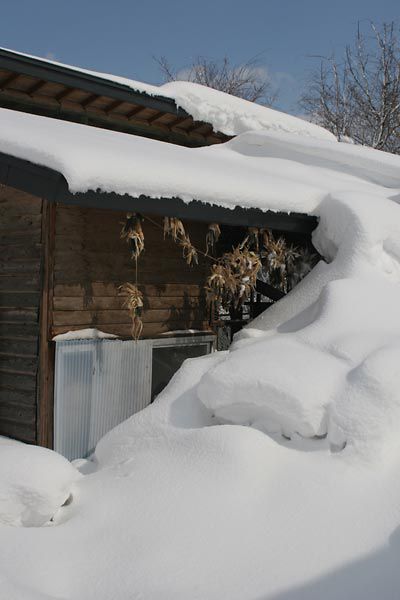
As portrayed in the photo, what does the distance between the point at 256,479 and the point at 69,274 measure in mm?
2391

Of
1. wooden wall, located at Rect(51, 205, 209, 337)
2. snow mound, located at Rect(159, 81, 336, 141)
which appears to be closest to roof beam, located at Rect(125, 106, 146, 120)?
snow mound, located at Rect(159, 81, 336, 141)

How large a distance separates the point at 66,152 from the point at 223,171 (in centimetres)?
177

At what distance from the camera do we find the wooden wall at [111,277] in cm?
519

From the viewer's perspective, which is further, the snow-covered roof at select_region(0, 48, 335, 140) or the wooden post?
the snow-covered roof at select_region(0, 48, 335, 140)

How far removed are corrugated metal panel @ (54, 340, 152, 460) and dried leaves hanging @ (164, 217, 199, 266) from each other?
927mm

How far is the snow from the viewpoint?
5078 millimetres

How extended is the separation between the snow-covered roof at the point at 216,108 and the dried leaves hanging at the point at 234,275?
11.0 ft

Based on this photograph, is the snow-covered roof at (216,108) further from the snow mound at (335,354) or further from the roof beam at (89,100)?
the snow mound at (335,354)

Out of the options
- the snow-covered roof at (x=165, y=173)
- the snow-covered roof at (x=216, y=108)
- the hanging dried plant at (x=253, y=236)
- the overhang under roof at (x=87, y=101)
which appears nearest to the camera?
the snow-covered roof at (x=165, y=173)

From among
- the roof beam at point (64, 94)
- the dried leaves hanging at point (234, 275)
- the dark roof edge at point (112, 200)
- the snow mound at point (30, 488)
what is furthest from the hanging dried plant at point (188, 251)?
the roof beam at point (64, 94)

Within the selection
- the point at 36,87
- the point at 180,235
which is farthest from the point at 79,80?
the point at 180,235

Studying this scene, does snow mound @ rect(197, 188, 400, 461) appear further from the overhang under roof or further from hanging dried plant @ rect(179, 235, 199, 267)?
the overhang under roof

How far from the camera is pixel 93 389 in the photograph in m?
5.23

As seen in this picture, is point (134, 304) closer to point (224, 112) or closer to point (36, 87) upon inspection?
point (36, 87)
